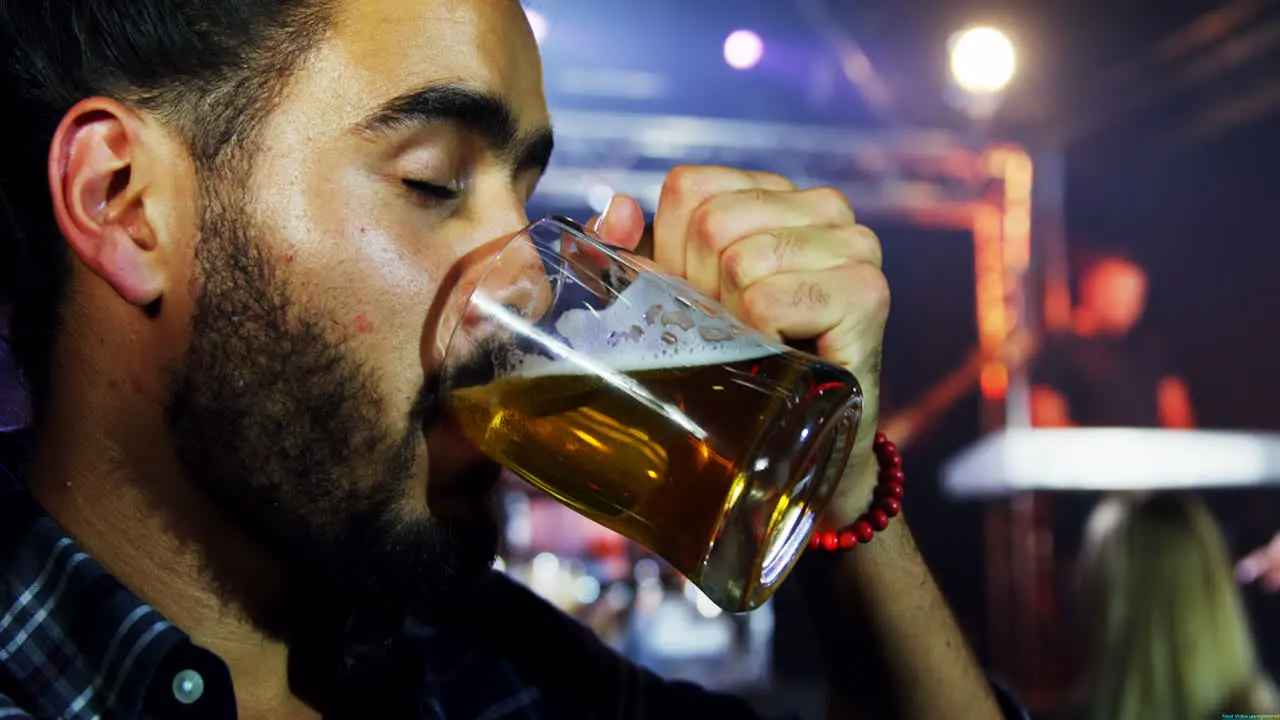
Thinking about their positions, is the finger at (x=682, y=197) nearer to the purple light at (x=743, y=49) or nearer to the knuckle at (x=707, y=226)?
the knuckle at (x=707, y=226)

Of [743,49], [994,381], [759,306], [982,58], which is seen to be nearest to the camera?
[759,306]

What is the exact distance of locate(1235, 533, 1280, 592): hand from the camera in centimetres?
592

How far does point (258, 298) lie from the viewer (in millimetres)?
1009

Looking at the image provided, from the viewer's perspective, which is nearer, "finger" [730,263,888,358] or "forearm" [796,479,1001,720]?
"finger" [730,263,888,358]

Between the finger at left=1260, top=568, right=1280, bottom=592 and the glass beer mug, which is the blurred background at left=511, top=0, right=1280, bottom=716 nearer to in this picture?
the finger at left=1260, top=568, right=1280, bottom=592

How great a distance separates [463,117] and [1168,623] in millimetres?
2835

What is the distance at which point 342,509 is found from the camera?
40.2 inches

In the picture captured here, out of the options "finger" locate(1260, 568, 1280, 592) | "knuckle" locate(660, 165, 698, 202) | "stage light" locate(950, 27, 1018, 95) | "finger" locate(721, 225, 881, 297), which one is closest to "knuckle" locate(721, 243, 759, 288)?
"finger" locate(721, 225, 881, 297)

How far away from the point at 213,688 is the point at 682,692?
664mm

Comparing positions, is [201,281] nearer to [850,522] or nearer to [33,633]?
[33,633]

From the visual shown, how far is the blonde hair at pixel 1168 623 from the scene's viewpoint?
2.97 m

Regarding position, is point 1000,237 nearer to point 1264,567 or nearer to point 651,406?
point 1264,567

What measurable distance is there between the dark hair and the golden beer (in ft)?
1.40

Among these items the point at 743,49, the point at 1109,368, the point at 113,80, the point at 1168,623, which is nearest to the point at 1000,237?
the point at 1109,368
